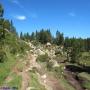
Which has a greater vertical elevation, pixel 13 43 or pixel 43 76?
pixel 13 43

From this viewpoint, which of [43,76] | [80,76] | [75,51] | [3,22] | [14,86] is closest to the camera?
[14,86]

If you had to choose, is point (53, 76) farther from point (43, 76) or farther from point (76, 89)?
point (76, 89)

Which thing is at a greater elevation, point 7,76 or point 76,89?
point 7,76

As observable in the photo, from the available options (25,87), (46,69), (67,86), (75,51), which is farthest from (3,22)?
(75,51)

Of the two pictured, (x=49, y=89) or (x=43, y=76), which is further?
(x=43, y=76)

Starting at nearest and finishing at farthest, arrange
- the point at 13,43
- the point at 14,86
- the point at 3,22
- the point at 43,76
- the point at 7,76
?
the point at 14,86 → the point at 7,76 → the point at 3,22 → the point at 43,76 → the point at 13,43

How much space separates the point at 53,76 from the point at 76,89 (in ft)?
47.2

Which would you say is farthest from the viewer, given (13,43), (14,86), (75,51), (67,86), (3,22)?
(75,51)

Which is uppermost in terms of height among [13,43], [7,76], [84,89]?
[13,43]

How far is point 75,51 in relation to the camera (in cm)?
13825

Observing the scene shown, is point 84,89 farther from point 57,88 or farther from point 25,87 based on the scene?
point 25,87

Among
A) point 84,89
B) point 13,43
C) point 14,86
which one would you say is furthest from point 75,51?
point 14,86

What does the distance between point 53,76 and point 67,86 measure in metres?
12.1

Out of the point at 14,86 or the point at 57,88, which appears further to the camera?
the point at 57,88
